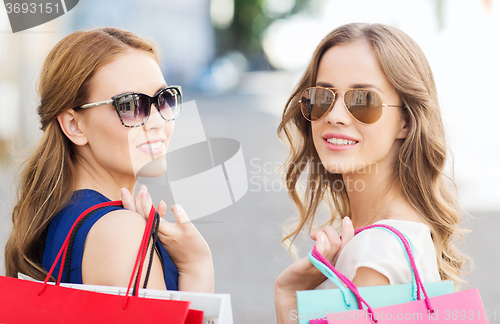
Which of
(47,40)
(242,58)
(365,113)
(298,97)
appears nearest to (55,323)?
(365,113)

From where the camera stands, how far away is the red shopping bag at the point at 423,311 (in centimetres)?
120

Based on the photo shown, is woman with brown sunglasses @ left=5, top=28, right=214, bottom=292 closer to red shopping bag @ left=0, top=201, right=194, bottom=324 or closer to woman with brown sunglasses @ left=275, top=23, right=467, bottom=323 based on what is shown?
red shopping bag @ left=0, top=201, right=194, bottom=324

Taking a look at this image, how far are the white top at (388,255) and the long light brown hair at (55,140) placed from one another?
1.12 metres

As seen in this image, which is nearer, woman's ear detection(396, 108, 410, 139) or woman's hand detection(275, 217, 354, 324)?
woman's hand detection(275, 217, 354, 324)

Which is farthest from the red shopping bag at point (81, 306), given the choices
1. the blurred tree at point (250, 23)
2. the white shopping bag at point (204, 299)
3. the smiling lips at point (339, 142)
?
the blurred tree at point (250, 23)

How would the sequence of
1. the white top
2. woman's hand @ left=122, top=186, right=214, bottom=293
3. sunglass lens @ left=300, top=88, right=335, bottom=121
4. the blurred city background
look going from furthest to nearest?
the blurred city background
sunglass lens @ left=300, top=88, right=335, bottom=121
woman's hand @ left=122, top=186, right=214, bottom=293
the white top

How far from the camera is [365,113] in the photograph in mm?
1679

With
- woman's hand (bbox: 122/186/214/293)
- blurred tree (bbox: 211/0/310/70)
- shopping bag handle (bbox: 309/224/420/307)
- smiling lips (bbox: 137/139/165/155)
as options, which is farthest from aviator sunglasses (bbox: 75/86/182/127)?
blurred tree (bbox: 211/0/310/70)

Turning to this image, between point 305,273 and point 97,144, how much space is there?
0.98 metres

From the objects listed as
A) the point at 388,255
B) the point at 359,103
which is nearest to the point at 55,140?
the point at 359,103

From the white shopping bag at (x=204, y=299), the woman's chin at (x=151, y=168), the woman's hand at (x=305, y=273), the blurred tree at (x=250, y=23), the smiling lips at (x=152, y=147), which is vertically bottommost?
the blurred tree at (x=250, y=23)

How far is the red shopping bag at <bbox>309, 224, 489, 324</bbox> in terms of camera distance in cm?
120

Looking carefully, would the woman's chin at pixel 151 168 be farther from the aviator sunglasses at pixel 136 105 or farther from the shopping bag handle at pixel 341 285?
the shopping bag handle at pixel 341 285

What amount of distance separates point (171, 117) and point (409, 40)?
106 cm
